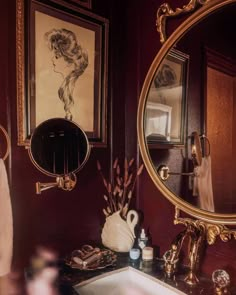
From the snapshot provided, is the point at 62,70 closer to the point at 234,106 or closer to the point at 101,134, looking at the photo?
the point at 101,134

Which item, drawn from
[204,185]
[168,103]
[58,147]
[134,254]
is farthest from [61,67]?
[134,254]

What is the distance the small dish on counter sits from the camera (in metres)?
1.19

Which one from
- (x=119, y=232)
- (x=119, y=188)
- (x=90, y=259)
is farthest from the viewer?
(x=119, y=188)

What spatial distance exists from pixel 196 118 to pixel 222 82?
6.9 inches

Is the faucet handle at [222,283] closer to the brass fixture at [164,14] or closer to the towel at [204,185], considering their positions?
Answer: the towel at [204,185]

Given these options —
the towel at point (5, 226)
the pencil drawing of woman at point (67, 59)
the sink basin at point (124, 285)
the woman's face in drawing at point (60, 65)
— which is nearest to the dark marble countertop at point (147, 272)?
the sink basin at point (124, 285)

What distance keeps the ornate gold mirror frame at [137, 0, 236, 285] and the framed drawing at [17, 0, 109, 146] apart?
239 millimetres

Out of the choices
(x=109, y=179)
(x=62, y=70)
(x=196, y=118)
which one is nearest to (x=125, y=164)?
(x=109, y=179)

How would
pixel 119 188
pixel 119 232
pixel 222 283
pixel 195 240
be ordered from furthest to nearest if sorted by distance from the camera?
pixel 119 188, pixel 119 232, pixel 195 240, pixel 222 283

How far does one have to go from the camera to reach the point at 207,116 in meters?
1.12

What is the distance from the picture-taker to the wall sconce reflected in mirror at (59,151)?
3.89ft

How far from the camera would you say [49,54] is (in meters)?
1.24

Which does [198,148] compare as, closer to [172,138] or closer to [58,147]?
[172,138]

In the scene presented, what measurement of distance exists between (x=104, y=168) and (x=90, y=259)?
1.50 feet
